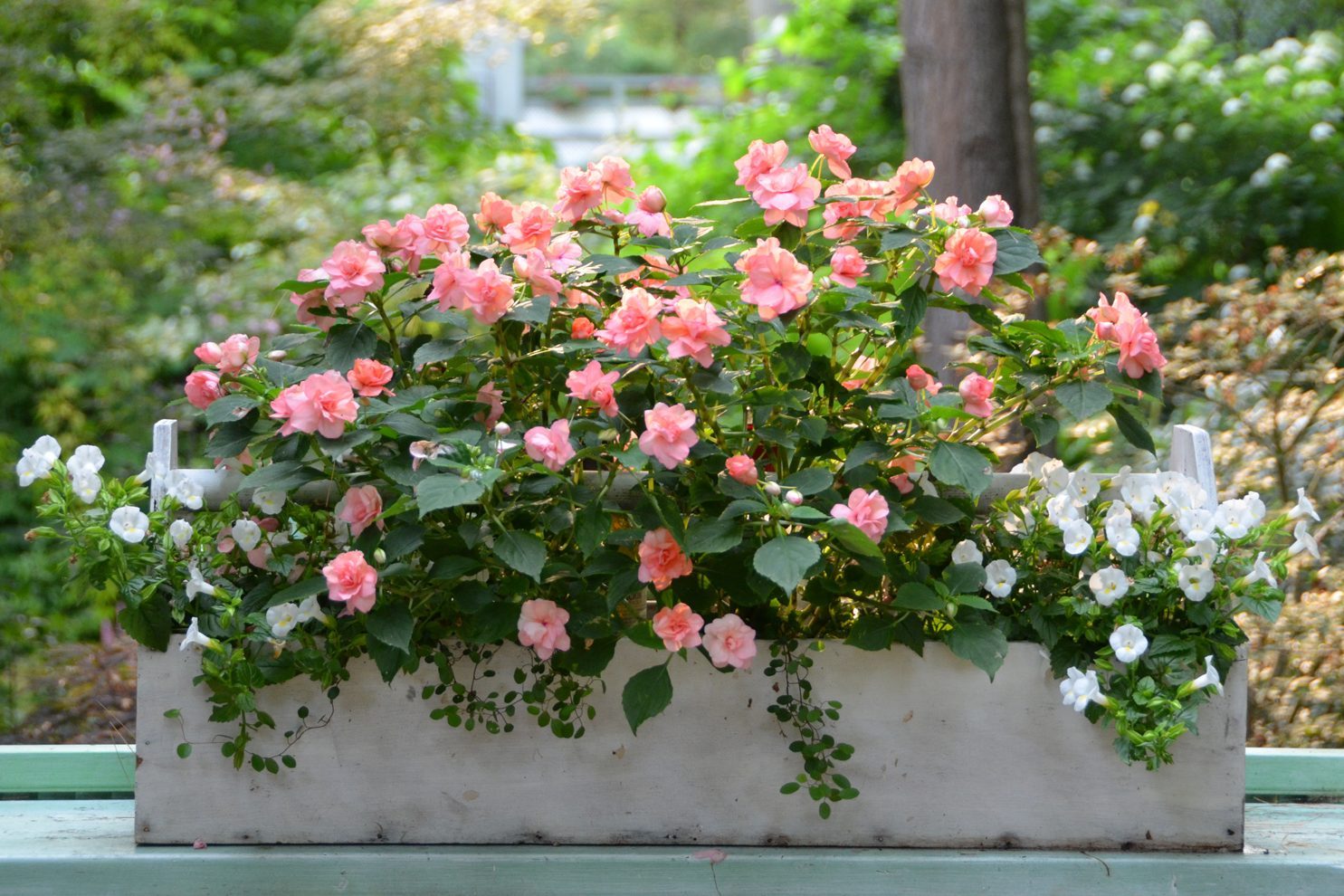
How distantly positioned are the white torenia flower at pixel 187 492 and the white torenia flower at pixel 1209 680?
2.76 ft

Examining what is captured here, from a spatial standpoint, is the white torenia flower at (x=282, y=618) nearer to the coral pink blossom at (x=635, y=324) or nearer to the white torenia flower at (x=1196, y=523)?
the coral pink blossom at (x=635, y=324)

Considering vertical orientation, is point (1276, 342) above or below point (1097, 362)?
below

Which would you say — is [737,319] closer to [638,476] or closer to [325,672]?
[638,476]

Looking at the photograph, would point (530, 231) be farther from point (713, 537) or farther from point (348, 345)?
point (713, 537)

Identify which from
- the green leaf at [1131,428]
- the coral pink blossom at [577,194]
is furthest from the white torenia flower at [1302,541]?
the coral pink blossom at [577,194]

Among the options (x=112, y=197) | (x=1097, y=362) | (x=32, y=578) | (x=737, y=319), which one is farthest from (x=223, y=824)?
(x=112, y=197)

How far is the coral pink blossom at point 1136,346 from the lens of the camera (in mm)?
1005

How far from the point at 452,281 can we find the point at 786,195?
11.2 inches

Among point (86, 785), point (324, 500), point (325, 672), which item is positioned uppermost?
point (324, 500)

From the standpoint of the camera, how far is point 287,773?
1.06m

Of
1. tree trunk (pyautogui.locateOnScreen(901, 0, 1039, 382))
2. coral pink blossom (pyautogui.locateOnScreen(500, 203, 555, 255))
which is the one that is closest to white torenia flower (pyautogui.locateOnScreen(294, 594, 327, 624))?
coral pink blossom (pyautogui.locateOnScreen(500, 203, 555, 255))

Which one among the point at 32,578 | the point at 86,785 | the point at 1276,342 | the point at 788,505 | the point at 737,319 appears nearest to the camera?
the point at 788,505

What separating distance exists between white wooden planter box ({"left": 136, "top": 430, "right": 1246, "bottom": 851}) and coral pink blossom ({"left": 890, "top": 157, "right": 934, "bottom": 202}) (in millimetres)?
406

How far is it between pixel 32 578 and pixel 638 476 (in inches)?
133
